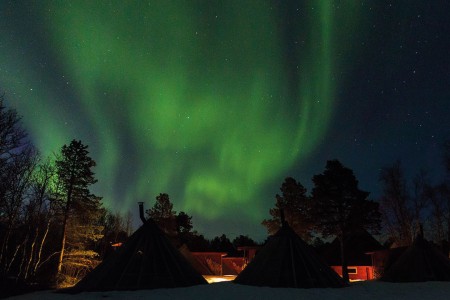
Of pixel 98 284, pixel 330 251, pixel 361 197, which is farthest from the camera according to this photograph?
pixel 330 251

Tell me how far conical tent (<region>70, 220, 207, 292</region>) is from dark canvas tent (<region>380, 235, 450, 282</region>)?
14032 millimetres

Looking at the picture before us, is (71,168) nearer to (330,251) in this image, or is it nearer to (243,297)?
(243,297)

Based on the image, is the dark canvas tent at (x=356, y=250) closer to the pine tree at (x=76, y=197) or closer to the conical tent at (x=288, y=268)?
the conical tent at (x=288, y=268)

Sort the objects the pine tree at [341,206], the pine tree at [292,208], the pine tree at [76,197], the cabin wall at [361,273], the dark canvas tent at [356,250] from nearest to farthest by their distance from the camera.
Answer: the pine tree at [76,197] → the pine tree at [341,206] → the cabin wall at [361,273] → the dark canvas tent at [356,250] → the pine tree at [292,208]

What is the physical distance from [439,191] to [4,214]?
38726 millimetres

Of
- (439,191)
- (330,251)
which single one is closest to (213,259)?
(330,251)

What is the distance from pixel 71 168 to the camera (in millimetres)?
30500

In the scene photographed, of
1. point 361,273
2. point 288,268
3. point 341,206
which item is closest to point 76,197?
point 288,268

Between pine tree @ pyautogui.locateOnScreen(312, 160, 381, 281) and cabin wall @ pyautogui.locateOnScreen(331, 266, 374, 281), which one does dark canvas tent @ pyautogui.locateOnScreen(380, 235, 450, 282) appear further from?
cabin wall @ pyautogui.locateOnScreen(331, 266, 374, 281)

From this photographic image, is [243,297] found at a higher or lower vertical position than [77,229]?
lower

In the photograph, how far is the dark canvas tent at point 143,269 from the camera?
17016 millimetres

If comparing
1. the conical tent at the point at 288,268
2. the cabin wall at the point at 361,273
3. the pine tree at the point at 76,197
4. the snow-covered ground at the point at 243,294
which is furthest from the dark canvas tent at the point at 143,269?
the cabin wall at the point at 361,273

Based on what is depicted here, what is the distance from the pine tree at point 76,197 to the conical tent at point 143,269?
11634 mm

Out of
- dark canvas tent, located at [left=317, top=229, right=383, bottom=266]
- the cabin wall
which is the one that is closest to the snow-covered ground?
the cabin wall
